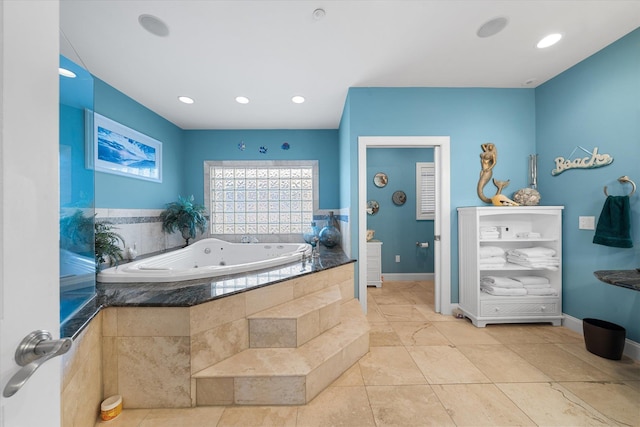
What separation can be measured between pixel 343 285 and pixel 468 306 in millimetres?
1295

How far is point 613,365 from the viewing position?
1748 millimetres

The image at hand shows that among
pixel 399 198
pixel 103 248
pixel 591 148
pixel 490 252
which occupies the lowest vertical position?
pixel 490 252

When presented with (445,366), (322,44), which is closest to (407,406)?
(445,366)

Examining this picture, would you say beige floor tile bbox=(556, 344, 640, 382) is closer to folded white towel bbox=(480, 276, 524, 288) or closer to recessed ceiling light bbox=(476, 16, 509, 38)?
folded white towel bbox=(480, 276, 524, 288)

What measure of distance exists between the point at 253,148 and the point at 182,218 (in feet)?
4.79

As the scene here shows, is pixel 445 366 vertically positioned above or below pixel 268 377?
below

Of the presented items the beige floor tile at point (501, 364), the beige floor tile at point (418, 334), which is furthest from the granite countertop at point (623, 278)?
the beige floor tile at point (418, 334)

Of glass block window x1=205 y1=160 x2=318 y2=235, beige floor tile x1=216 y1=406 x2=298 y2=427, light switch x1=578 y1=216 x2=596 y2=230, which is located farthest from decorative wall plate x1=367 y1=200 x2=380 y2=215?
beige floor tile x1=216 y1=406 x2=298 y2=427

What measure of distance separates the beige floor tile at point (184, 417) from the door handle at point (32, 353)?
3.91 ft

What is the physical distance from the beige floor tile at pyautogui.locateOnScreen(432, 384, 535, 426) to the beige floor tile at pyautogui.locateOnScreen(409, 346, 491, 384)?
2.1 inches

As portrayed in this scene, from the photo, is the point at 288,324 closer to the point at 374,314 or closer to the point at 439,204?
the point at 374,314

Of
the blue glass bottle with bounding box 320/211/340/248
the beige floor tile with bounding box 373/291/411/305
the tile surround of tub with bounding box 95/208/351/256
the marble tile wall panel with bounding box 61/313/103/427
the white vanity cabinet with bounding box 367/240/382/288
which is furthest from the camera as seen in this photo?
the white vanity cabinet with bounding box 367/240/382/288

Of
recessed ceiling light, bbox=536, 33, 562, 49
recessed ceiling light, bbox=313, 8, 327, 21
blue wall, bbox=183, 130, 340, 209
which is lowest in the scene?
blue wall, bbox=183, 130, 340, 209

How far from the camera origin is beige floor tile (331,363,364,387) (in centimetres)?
158
